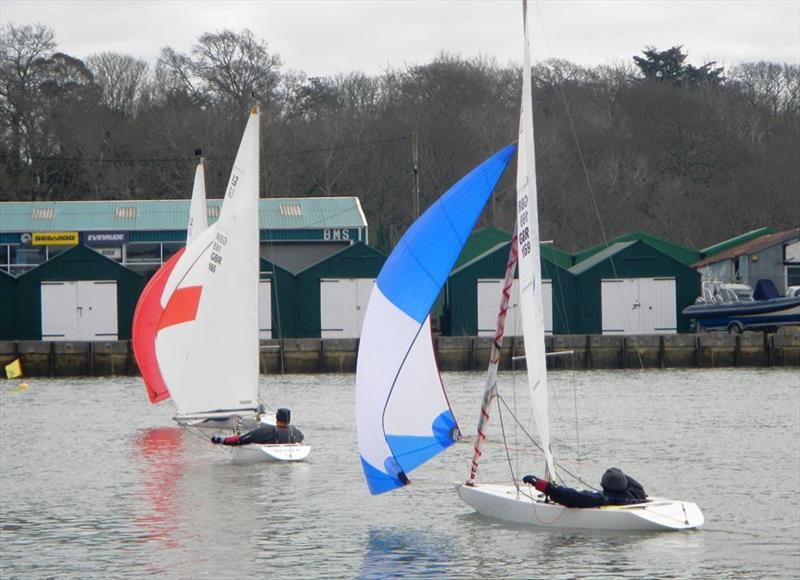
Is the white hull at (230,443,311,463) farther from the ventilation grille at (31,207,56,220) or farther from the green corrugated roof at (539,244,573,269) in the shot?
the ventilation grille at (31,207,56,220)

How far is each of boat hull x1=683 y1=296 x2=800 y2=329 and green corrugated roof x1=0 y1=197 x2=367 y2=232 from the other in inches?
752

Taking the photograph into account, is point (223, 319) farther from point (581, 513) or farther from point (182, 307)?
point (581, 513)

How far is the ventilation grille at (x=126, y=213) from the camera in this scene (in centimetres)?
7094

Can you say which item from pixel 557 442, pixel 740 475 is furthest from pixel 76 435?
pixel 740 475

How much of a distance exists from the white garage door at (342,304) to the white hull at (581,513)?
116 ft

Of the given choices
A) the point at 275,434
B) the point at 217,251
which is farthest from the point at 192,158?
the point at 275,434

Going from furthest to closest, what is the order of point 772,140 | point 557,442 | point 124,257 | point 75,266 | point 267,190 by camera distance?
point 772,140 → point 267,190 → point 124,257 → point 75,266 → point 557,442

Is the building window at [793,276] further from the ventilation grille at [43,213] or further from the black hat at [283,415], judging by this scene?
the black hat at [283,415]

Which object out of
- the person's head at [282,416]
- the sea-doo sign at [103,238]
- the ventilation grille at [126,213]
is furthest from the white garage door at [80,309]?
the person's head at [282,416]

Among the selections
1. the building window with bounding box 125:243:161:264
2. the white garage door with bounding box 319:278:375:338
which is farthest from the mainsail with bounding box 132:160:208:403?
the building window with bounding box 125:243:161:264

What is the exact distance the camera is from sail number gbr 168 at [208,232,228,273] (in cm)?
3114

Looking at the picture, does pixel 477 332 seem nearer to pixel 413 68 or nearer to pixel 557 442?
pixel 557 442

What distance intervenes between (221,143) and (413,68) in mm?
17327

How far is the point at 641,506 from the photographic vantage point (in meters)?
20.8
